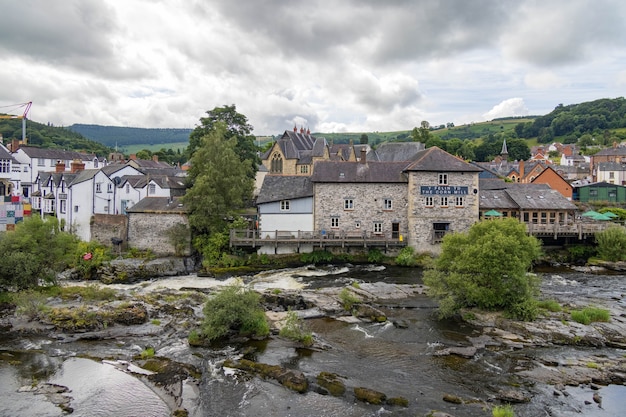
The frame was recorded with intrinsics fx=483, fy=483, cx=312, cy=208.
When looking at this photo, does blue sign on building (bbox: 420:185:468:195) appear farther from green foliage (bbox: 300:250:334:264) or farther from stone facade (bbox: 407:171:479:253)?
green foliage (bbox: 300:250:334:264)

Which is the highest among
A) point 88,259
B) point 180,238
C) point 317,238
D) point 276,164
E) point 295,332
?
point 276,164

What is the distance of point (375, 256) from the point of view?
37844 millimetres

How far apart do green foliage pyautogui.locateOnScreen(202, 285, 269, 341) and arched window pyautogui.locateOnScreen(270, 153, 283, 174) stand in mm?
49926

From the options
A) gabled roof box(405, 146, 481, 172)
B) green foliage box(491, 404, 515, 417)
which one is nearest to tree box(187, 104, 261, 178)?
gabled roof box(405, 146, 481, 172)

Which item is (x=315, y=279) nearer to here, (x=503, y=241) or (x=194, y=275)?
(x=194, y=275)

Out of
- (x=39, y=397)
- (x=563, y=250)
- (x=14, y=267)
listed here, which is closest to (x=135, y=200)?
(x=14, y=267)

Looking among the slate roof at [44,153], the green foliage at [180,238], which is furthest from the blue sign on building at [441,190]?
the slate roof at [44,153]

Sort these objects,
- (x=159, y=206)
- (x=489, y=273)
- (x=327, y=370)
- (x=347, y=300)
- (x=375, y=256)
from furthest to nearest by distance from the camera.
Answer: (x=159, y=206) < (x=375, y=256) < (x=347, y=300) < (x=489, y=273) < (x=327, y=370)

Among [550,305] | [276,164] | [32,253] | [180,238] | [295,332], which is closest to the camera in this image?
[295,332]

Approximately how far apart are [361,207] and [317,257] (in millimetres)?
5532

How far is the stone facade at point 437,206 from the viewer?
125ft

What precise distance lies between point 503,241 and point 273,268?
18.7m

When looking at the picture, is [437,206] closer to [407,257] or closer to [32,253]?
[407,257]

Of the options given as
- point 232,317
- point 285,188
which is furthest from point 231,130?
point 232,317
